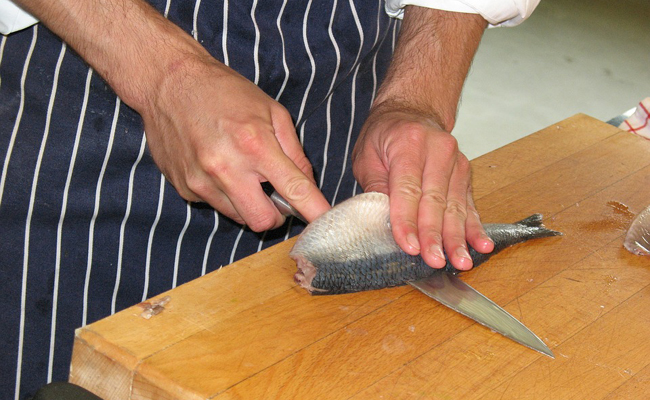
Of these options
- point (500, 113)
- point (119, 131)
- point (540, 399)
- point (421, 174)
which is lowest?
point (500, 113)

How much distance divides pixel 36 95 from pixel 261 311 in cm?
57

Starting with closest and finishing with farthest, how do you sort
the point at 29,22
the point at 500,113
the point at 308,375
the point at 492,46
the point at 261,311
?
1. the point at 308,375
2. the point at 261,311
3. the point at 29,22
4. the point at 500,113
5. the point at 492,46

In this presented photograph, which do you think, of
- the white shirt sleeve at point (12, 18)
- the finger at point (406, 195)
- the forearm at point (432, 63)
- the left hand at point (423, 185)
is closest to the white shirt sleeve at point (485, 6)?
the forearm at point (432, 63)

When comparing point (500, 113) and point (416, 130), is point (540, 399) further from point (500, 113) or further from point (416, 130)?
point (500, 113)

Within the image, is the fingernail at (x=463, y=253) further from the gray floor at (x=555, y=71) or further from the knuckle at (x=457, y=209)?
the gray floor at (x=555, y=71)

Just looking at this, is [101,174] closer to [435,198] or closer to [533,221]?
[435,198]

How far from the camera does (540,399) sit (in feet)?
3.45

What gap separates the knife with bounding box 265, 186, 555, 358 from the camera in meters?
1.14

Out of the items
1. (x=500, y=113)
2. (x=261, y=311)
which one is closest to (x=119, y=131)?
(x=261, y=311)

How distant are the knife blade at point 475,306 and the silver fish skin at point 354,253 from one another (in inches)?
0.8

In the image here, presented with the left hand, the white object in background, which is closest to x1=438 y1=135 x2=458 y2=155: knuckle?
the left hand

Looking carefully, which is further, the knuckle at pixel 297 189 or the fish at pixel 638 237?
the fish at pixel 638 237

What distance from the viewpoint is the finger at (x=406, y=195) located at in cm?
121

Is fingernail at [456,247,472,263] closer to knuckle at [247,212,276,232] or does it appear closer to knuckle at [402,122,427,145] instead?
knuckle at [402,122,427,145]
